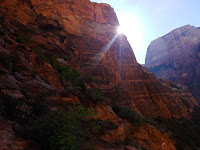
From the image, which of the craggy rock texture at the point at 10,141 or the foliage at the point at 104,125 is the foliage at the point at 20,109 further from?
the foliage at the point at 104,125

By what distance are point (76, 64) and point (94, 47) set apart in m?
10.5

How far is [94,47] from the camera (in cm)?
3100

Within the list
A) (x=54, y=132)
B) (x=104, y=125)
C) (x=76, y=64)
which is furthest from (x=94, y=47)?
(x=54, y=132)

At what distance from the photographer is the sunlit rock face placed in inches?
2778

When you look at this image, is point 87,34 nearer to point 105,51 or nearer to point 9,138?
point 105,51

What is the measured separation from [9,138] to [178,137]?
2335cm

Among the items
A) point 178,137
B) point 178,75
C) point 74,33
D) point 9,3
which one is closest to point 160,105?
point 178,137

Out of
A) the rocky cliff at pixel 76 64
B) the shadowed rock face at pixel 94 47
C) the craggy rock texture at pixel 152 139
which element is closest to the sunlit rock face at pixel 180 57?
the shadowed rock face at pixel 94 47

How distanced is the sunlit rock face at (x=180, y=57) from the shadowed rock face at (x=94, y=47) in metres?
47.1

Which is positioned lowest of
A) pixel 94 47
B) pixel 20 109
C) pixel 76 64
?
pixel 20 109

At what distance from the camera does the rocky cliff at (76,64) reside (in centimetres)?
746

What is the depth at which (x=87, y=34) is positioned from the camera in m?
33.7

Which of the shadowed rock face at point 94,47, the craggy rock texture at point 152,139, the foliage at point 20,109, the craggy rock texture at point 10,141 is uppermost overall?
the shadowed rock face at point 94,47

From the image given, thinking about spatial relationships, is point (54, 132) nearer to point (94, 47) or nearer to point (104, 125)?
point (104, 125)
